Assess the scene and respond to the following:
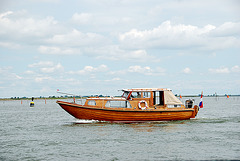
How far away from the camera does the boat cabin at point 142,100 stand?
27906 mm

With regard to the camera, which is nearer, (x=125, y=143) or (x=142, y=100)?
(x=125, y=143)

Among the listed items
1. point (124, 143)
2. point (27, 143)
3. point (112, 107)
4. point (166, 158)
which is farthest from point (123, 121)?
point (166, 158)

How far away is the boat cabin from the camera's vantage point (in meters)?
27.9

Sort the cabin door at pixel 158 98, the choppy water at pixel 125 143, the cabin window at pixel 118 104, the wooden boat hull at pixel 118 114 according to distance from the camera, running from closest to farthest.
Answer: the choppy water at pixel 125 143 → the wooden boat hull at pixel 118 114 → the cabin window at pixel 118 104 → the cabin door at pixel 158 98

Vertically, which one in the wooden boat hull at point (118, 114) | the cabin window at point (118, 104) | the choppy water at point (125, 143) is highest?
the cabin window at point (118, 104)

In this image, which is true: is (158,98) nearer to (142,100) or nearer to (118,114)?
(142,100)

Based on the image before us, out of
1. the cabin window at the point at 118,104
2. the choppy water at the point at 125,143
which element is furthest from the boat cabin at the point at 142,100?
the choppy water at the point at 125,143

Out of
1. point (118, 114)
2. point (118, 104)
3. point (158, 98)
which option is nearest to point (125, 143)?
point (118, 114)

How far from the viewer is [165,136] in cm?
2214

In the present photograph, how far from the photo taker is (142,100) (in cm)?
2820

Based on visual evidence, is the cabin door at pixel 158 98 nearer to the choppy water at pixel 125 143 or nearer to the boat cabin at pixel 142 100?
the boat cabin at pixel 142 100

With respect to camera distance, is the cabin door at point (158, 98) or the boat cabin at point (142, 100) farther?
the cabin door at point (158, 98)

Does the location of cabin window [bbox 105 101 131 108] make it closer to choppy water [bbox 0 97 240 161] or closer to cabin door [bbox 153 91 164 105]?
choppy water [bbox 0 97 240 161]

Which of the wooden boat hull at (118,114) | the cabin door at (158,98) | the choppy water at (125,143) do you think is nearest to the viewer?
the choppy water at (125,143)
